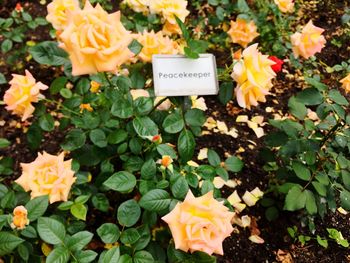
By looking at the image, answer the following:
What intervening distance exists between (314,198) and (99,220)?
0.84 metres

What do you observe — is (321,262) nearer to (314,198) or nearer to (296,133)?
(314,198)

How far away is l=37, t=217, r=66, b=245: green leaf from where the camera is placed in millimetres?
1029

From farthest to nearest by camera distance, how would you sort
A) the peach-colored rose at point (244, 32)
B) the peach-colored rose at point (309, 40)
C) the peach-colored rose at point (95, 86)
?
1. the peach-colored rose at point (244, 32)
2. the peach-colored rose at point (309, 40)
3. the peach-colored rose at point (95, 86)

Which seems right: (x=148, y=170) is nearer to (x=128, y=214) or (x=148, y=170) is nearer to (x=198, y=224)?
(x=128, y=214)

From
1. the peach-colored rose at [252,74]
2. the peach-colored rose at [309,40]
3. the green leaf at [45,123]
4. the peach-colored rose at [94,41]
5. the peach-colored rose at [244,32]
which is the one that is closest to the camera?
the peach-colored rose at [94,41]

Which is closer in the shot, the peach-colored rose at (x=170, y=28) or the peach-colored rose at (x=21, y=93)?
the peach-colored rose at (x=21, y=93)

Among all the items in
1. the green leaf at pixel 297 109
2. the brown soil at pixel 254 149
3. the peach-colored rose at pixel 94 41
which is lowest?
the brown soil at pixel 254 149

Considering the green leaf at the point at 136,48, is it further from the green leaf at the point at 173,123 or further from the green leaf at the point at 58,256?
the green leaf at the point at 58,256

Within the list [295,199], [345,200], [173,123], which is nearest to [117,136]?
[173,123]

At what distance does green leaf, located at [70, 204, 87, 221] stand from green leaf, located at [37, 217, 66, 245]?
0.11 m

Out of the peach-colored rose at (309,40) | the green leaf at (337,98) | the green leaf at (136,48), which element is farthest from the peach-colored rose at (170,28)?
the green leaf at (337,98)

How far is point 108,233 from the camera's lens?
3.64 feet

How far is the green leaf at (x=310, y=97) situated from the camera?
1312 millimetres

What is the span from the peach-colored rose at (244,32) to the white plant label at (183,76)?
0.77 m
